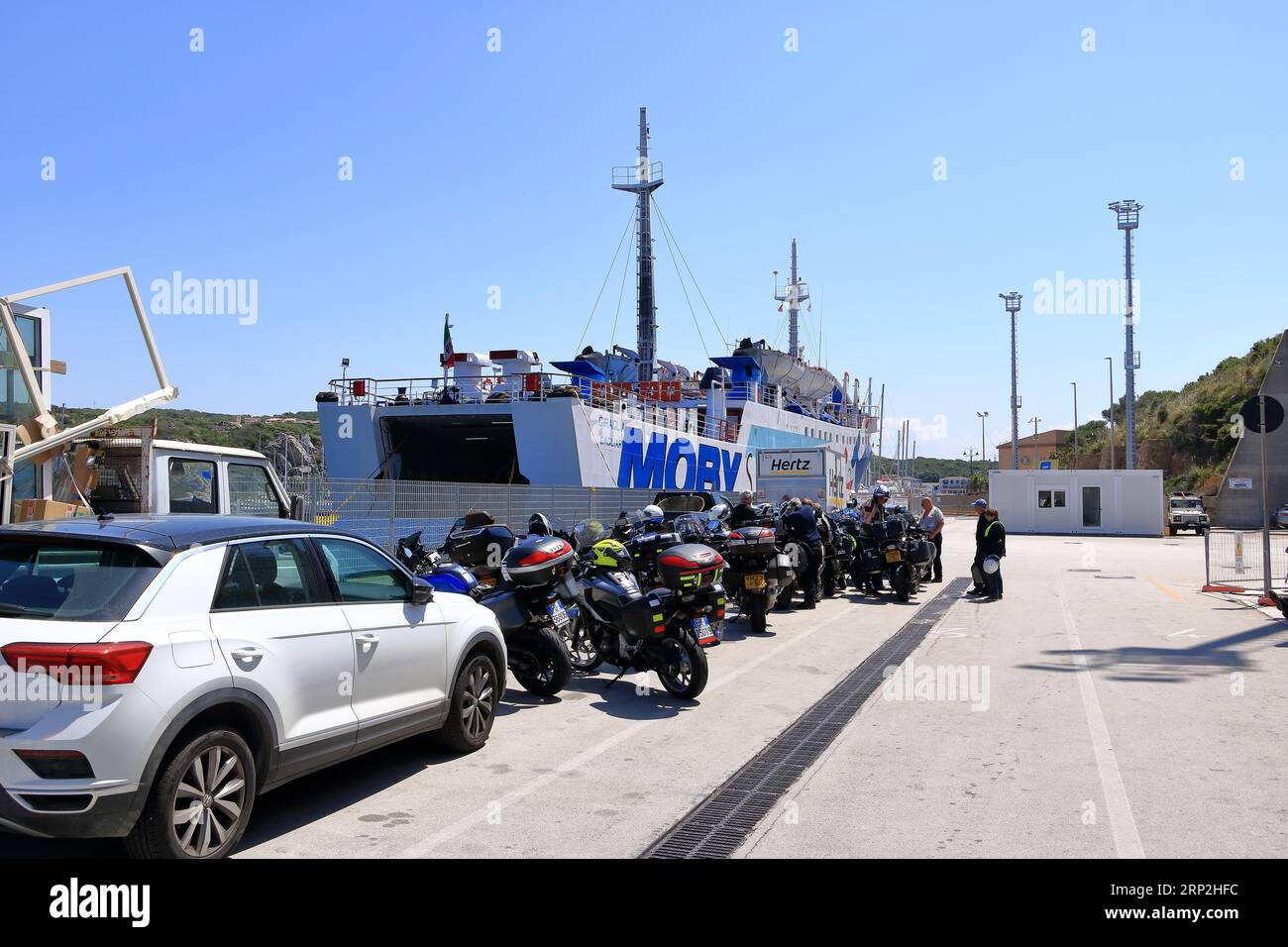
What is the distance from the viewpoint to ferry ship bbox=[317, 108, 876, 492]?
23.7 meters

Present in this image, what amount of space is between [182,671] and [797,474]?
23742 millimetres

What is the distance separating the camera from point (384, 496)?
1438 centimetres

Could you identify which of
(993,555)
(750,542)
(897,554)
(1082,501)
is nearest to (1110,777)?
(750,542)


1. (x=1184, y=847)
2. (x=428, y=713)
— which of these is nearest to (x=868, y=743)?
(x=1184, y=847)

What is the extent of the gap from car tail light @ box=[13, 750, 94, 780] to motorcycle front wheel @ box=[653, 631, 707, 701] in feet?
16.3

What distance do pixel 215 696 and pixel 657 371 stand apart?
32.3 m

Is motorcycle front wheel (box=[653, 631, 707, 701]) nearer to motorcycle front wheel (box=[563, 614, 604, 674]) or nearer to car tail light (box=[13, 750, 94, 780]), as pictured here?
motorcycle front wheel (box=[563, 614, 604, 674])

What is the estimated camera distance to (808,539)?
14.5 metres

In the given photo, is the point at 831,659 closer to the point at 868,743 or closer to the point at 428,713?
the point at 868,743

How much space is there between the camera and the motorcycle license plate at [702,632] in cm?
810

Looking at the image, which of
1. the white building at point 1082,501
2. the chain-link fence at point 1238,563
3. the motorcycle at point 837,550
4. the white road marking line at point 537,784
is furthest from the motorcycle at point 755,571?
the white building at point 1082,501

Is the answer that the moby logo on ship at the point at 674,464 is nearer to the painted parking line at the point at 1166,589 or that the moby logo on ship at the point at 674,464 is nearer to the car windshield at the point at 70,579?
the painted parking line at the point at 1166,589

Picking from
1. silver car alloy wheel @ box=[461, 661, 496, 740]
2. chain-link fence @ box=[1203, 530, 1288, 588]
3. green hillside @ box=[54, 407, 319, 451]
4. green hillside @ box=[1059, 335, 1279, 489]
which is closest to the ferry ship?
green hillside @ box=[54, 407, 319, 451]

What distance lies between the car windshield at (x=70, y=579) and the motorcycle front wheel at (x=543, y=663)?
4.11 meters
